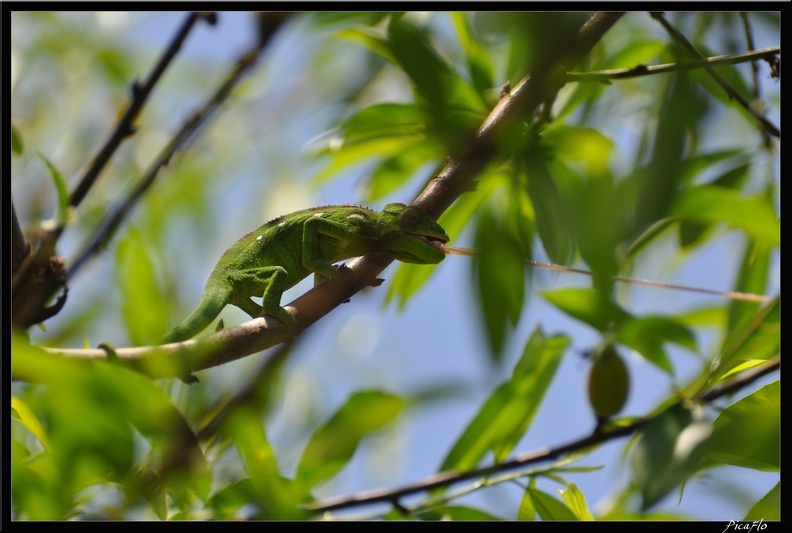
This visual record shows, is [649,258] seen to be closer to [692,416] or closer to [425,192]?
[692,416]

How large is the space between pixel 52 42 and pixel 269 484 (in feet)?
3.47

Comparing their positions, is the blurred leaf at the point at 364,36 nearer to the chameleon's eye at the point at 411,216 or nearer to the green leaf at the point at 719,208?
the chameleon's eye at the point at 411,216

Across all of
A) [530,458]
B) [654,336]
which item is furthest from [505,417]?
[654,336]

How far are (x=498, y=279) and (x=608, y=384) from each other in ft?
1.99

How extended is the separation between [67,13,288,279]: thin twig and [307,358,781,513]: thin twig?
0.46 metres

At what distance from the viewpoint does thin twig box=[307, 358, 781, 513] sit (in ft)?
2.86

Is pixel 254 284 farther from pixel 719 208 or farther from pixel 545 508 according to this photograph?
pixel 719 208

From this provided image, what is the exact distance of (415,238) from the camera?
2.39 feet

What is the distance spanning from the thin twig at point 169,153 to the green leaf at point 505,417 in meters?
0.55

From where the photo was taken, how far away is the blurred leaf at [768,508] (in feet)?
2.48

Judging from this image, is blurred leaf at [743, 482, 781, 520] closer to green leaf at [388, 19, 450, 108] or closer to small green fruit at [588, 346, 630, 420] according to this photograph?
small green fruit at [588, 346, 630, 420]

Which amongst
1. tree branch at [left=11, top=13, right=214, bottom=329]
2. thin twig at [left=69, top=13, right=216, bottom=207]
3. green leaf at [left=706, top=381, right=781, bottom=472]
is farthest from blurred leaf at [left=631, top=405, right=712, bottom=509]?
thin twig at [left=69, top=13, right=216, bottom=207]
